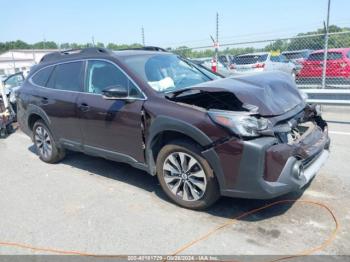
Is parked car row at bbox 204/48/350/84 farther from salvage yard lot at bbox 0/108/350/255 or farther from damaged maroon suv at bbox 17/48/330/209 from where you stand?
salvage yard lot at bbox 0/108/350/255

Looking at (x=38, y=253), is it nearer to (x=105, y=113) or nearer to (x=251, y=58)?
(x=105, y=113)

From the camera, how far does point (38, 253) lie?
346cm

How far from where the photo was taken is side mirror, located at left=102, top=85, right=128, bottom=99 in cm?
426

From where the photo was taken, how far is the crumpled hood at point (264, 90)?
3.76 metres

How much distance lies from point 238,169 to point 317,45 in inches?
408

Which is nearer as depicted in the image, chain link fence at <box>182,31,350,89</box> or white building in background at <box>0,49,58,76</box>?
chain link fence at <box>182,31,350,89</box>

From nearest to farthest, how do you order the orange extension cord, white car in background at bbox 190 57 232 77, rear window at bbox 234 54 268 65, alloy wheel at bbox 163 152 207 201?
the orange extension cord, alloy wheel at bbox 163 152 207 201, white car in background at bbox 190 57 232 77, rear window at bbox 234 54 268 65

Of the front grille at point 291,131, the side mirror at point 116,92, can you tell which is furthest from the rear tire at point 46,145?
the front grille at point 291,131

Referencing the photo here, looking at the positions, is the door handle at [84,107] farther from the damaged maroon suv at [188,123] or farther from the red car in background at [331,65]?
the red car in background at [331,65]

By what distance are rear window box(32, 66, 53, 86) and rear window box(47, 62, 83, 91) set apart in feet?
0.46

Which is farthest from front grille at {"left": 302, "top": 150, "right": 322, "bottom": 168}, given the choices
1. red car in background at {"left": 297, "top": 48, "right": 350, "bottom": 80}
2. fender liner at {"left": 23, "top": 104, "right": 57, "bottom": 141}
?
red car in background at {"left": 297, "top": 48, "right": 350, "bottom": 80}

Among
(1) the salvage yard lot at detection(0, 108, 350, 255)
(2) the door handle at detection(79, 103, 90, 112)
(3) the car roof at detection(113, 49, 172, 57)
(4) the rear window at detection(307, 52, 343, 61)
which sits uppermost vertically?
(3) the car roof at detection(113, 49, 172, 57)

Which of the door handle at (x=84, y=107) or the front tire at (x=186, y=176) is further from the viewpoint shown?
the door handle at (x=84, y=107)

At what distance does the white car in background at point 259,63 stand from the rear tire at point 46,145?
1111cm
